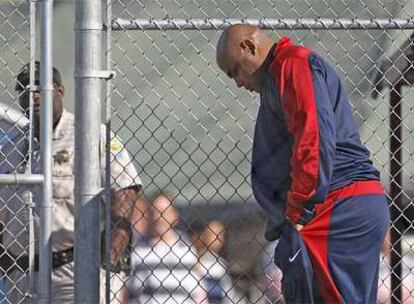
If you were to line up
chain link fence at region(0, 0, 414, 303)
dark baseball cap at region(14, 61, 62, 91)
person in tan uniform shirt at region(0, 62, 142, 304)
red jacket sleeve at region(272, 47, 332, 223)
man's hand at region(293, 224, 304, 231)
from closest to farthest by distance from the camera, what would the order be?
red jacket sleeve at region(272, 47, 332, 223) → man's hand at region(293, 224, 304, 231) → person in tan uniform shirt at region(0, 62, 142, 304) → dark baseball cap at region(14, 61, 62, 91) → chain link fence at region(0, 0, 414, 303)

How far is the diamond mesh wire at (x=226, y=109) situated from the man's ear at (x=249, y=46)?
818mm

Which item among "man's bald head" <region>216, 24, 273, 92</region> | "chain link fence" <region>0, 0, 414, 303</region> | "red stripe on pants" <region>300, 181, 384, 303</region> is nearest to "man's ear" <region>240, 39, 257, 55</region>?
"man's bald head" <region>216, 24, 273, 92</region>

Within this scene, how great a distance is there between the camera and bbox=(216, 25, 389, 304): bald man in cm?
408

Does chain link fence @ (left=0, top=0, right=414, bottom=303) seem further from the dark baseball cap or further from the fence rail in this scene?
the fence rail

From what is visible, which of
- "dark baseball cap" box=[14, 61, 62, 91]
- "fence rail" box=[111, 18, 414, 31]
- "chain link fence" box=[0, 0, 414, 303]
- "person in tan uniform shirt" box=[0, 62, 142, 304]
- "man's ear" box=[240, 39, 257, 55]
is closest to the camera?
"man's ear" box=[240, 39, 257, 55]

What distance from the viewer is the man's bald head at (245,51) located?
4285 mm

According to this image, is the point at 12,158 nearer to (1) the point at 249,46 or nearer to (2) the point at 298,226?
(1) the point at 249,46

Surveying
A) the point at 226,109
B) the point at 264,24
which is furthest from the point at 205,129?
the point at 264,24

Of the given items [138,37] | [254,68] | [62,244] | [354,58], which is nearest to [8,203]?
[62,244]

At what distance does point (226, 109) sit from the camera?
528 cm

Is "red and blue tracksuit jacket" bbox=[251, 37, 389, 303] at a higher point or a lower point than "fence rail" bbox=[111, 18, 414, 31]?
lower

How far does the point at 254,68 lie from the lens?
4301mm

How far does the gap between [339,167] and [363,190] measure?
0.14 metres

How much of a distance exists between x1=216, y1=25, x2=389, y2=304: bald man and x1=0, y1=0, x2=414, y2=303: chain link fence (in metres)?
0.81
